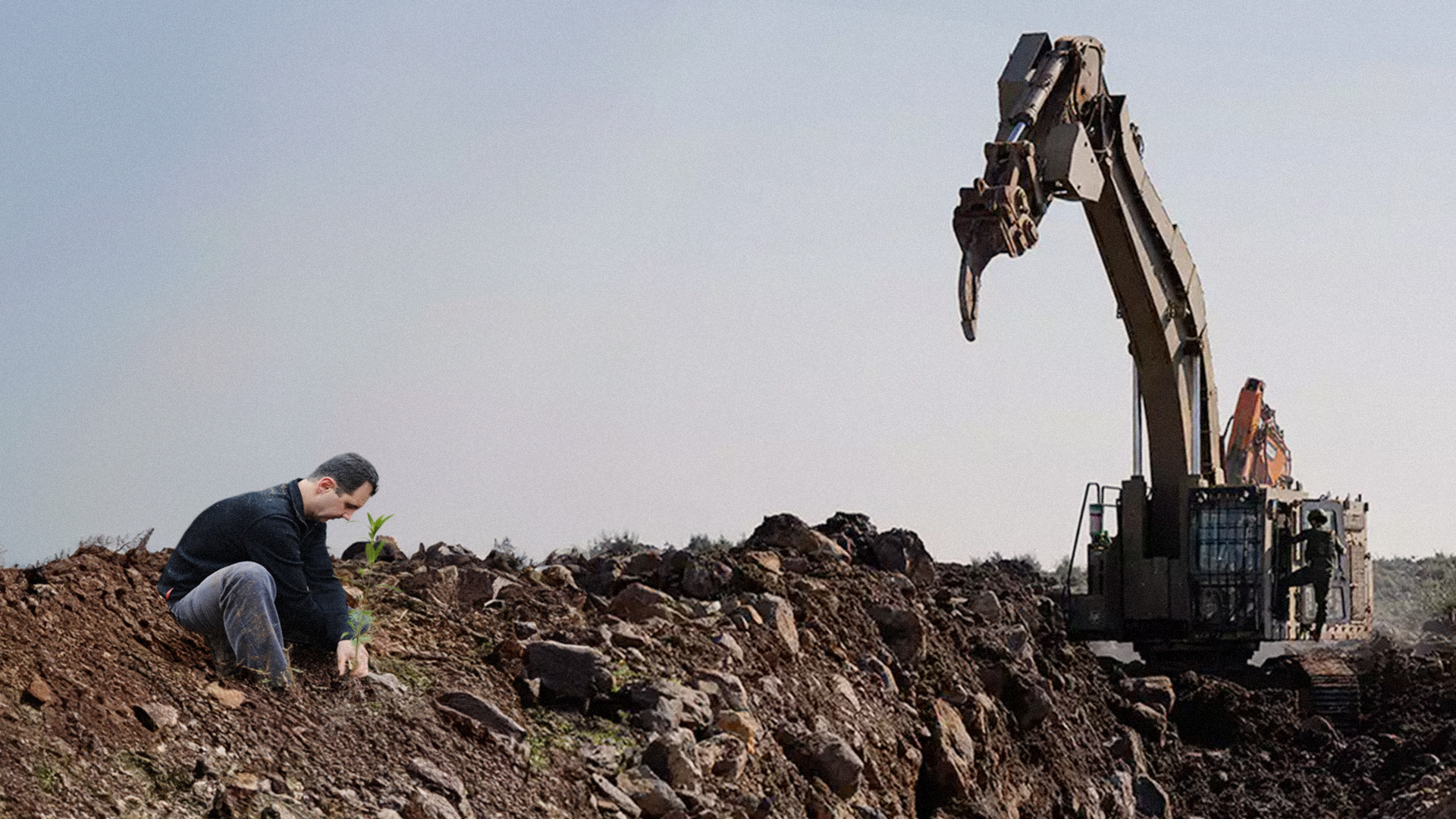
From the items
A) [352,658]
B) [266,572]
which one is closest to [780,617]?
[352,658]

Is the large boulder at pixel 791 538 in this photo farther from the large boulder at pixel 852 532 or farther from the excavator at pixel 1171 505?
the excavator at pixel 1171 505

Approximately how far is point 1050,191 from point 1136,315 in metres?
2.51

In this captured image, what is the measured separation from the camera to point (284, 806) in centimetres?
588

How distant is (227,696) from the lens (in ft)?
20.9

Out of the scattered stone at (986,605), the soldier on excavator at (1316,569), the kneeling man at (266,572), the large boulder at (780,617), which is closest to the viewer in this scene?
the kneeling man at (266,572)

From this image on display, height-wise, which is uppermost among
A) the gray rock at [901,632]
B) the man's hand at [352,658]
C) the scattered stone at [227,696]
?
the gray rock at [901,632]

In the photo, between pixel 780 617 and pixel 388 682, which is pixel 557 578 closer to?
pixel 780 617

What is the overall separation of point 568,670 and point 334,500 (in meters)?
1.61

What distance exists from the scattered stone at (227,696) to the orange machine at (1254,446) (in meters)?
13.6

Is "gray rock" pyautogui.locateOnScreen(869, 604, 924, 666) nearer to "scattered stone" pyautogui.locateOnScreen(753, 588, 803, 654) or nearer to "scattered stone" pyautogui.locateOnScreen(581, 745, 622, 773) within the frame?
"scattered stone" pyautogui.locateOnScreen(753, 588, 803, 654)

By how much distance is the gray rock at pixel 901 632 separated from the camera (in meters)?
11.3

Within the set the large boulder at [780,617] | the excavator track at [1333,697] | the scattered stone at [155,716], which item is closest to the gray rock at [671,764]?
the scattered stone at [155,716]

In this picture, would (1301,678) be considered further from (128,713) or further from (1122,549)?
(128,713)

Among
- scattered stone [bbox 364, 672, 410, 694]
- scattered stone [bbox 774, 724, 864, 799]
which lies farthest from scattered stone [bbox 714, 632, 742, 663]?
scattered stone [bbox 364, 672, 410, 694]
